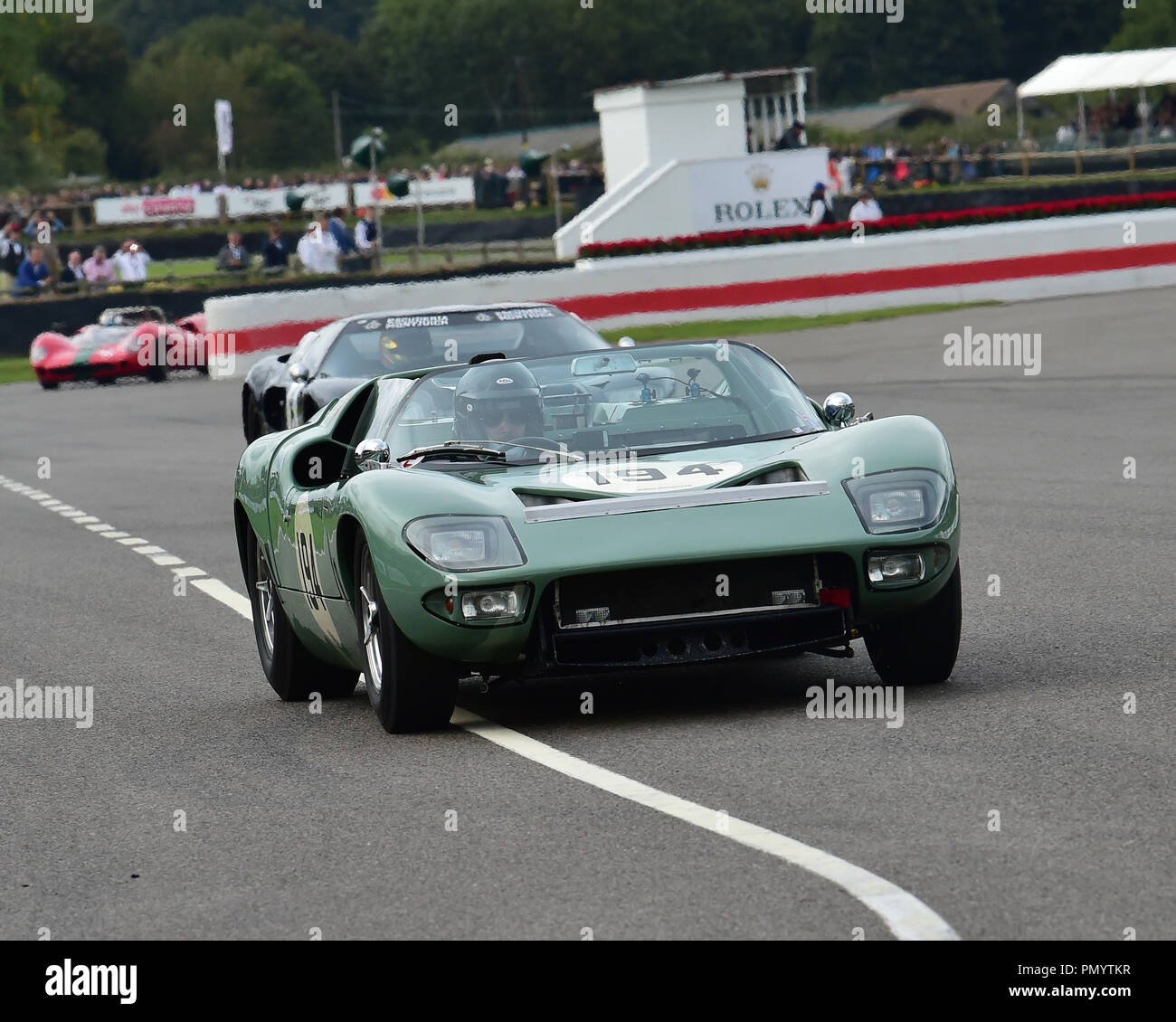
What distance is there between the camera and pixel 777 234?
35.2 metres

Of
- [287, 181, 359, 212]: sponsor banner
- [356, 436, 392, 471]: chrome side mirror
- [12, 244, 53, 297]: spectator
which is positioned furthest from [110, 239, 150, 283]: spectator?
[356, 436, 392, 471]: chrome side mirror

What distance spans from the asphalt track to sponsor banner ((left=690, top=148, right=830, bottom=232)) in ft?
99.3

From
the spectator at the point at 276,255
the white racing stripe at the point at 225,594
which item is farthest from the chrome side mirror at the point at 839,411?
the spectator at the point at 276,255

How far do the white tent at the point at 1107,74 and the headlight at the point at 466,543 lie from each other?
5864cm

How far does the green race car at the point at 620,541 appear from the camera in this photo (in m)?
7.05

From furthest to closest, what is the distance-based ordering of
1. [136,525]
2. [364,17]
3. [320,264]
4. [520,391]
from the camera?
[364,17] < [320,264] < [136,525] < [520,391]

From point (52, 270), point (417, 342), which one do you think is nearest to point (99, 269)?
point (52, 270)

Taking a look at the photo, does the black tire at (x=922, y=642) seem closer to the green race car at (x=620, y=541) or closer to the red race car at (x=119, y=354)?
the green race car at (x=620, y=541)

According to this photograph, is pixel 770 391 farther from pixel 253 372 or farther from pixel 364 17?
pixel 364 17

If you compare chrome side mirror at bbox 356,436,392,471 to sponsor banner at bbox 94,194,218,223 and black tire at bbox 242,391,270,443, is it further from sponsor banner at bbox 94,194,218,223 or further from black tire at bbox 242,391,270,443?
sponsor banner at bbox 94,194,218,223

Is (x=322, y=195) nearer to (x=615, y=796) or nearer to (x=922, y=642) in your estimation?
(x=922, y=642)

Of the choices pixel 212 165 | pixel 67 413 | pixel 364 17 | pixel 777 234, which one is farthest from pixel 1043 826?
pixel 364 17

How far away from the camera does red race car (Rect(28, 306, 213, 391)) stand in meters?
35.0
